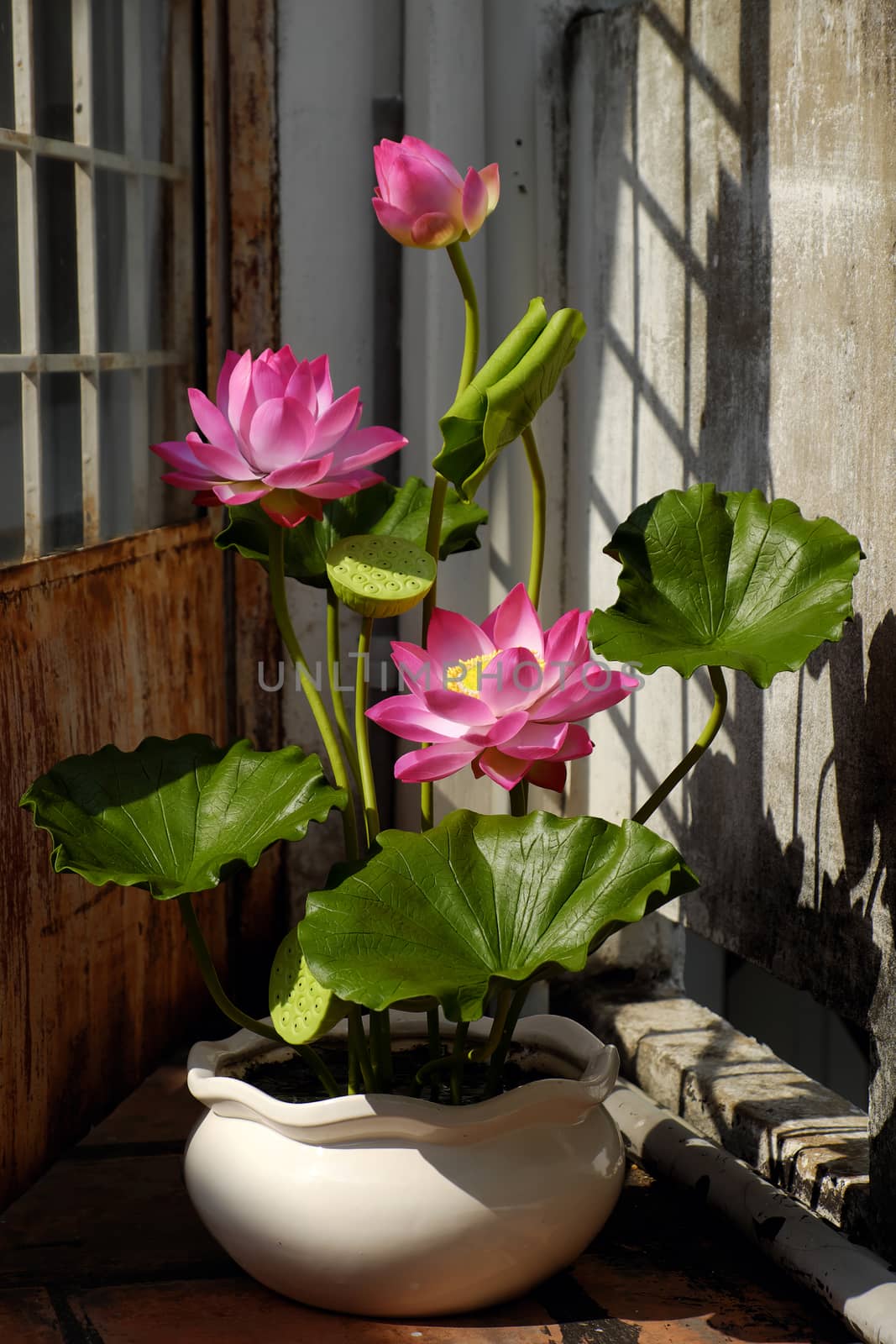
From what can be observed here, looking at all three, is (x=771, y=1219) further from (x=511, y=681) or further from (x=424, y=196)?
(x=424, y=196)

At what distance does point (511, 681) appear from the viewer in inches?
50.4

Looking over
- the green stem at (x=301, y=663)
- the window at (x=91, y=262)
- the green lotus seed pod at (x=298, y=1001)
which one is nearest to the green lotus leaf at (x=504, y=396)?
the green stem at (x=301, y=663)

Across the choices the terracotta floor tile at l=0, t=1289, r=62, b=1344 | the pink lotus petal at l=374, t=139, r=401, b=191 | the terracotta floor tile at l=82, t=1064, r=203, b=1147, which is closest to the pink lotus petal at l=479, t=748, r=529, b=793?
the pink lotus petal at l=374, t=139, r=401, b=191

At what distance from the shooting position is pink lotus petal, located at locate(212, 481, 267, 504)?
1.37m

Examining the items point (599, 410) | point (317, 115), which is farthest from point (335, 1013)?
point (317, 115)

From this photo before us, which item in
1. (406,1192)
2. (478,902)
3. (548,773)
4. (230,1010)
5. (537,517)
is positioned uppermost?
(537,517)

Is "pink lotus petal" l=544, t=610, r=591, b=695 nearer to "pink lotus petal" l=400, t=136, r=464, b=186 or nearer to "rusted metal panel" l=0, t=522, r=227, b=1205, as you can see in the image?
"pink lotus petal" l=400, t=136, r=464, b=186

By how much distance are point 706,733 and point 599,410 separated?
750 millimetres

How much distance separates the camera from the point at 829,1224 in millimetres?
1466

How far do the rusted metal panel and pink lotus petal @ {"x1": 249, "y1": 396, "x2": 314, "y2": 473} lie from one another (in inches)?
15.0

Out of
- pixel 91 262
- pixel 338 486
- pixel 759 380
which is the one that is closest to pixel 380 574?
pixel 338 486

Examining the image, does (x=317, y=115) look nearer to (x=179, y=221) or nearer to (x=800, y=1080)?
(x=179, y=221)

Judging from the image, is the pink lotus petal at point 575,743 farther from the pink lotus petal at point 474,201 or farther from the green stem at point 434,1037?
the pink lotus petal at point 474,201

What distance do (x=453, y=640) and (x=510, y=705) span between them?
128 millimetres
